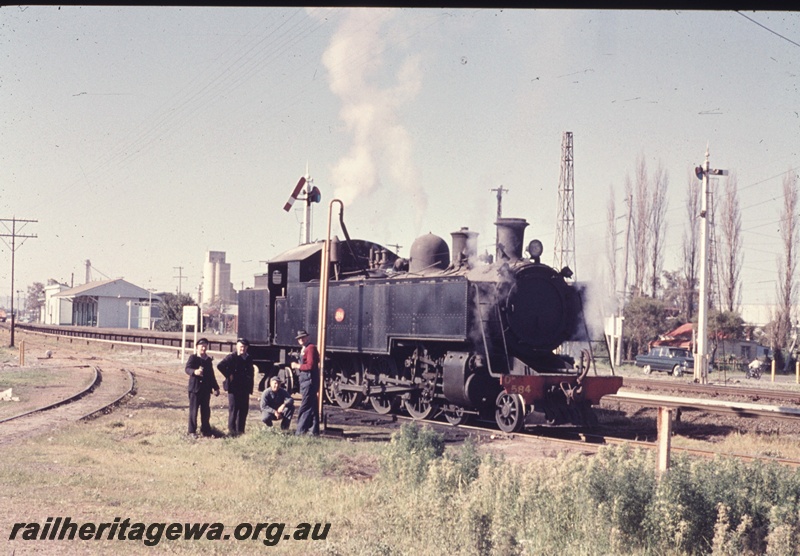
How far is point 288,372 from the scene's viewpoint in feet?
61.5

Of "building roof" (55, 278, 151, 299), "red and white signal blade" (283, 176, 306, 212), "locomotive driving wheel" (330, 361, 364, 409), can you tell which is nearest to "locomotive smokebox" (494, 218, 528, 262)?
"locomotive driving wheel" (330, 361, 364, 409)

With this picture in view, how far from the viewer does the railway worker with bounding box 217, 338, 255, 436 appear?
1277cm

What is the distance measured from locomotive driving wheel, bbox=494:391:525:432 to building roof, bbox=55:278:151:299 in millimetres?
79247

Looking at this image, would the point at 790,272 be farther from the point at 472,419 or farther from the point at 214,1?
the point at 214,1

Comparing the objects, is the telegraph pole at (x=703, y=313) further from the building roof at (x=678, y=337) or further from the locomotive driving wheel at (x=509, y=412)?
the locomotive driving wheel at (x=509, y=412)

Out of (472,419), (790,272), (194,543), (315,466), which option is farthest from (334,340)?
(790,272)

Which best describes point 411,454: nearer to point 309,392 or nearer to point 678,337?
point 309,392

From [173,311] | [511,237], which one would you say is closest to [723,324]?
[511,237]

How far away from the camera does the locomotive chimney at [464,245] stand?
14.8 meters

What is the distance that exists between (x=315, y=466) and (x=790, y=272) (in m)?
39.8

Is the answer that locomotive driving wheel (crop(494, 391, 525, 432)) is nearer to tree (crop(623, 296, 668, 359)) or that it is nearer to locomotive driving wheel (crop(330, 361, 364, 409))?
locomotive driving wheel (crop(330, 361, 364, 409))

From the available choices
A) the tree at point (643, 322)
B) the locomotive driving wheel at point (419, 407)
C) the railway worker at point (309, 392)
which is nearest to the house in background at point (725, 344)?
the tree at point (643, 322)

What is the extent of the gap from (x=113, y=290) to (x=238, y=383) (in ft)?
268

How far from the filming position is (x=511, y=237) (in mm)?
14539
